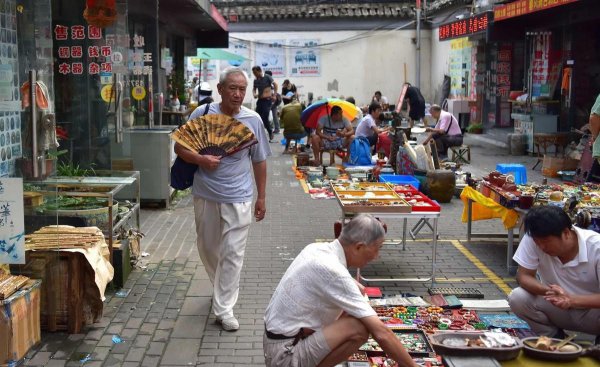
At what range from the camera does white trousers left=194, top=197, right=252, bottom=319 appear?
20.2 feet

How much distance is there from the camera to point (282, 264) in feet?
27.2

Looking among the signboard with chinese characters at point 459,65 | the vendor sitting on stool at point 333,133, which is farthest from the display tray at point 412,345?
the signboard with chinese characters at point 459,65

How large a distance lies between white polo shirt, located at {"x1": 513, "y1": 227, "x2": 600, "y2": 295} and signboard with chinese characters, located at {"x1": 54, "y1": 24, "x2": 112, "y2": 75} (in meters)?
6.30

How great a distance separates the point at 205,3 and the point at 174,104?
10.1 feet

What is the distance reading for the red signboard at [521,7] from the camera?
14.5 m

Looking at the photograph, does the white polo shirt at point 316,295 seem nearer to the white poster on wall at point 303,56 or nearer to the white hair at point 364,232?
the white hair at point 364,232

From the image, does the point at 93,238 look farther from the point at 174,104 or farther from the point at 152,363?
the point at 174,104

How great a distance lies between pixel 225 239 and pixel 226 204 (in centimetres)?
28

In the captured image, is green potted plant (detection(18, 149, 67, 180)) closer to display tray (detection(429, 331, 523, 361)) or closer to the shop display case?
the shop display case

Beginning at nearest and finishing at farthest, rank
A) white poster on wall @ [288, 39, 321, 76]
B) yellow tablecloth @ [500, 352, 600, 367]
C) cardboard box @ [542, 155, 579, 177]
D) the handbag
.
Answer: yellow tablecloth @ [500, 352, 600, 367]
the handbag
cardboard box @ [542, 155, 579, 177]
white poster on wall @ [288, 39, 321, 76]

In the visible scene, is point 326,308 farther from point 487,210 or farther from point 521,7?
point 521,7

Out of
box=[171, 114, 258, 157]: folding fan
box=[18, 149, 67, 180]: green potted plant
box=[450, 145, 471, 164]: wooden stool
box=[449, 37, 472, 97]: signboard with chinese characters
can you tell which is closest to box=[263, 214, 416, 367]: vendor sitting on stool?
box=[171, 114, 258, 157]: folding fan

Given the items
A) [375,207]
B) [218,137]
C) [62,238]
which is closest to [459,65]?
[375,207]

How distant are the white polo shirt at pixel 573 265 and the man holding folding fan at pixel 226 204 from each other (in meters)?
2.18
